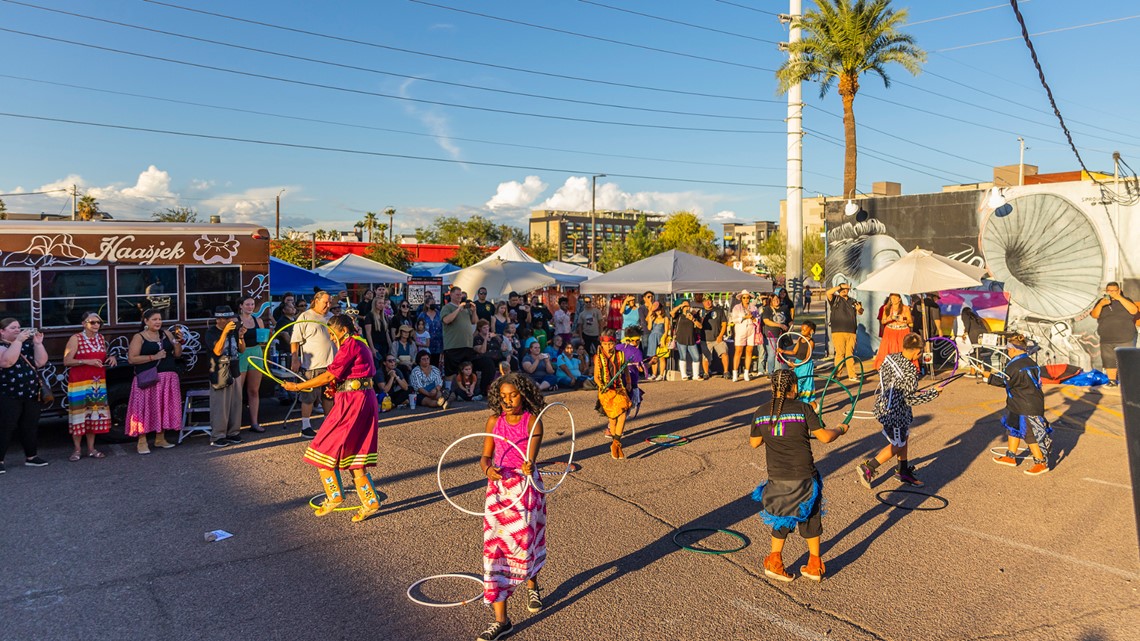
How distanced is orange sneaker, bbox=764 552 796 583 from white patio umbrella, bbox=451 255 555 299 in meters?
15.8

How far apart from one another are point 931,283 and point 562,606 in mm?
12776

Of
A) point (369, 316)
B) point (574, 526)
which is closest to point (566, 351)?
point (369, 316)

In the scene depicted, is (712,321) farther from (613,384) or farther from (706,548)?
(706,548)

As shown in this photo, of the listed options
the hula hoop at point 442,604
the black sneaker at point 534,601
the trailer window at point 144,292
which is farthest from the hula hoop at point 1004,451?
the trailer window at point 144,292

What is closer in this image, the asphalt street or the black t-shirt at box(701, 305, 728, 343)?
the asphalt street

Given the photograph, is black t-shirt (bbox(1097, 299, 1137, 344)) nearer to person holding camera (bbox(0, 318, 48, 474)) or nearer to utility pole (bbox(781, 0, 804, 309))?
utility pole (bbox(781, 0, 804, 309))

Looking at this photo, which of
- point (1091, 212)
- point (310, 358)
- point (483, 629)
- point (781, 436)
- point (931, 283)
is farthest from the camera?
point (1091, 212)

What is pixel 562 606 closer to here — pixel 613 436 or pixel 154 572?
pixel 154 572

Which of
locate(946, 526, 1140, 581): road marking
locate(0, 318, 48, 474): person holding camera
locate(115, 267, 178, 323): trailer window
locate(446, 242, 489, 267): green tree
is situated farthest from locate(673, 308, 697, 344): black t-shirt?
locate(446, 242, 489, 267): green tree

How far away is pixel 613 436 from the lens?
33.4 feet

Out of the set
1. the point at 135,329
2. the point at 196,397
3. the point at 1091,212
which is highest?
the point at 1091,212

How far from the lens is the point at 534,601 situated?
17.9ft

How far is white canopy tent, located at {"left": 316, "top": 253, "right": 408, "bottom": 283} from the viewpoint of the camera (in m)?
21.2

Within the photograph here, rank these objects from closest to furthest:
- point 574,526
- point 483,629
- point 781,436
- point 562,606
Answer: point 483,629 → point 562,606 → point 781,436 → point 574,526
